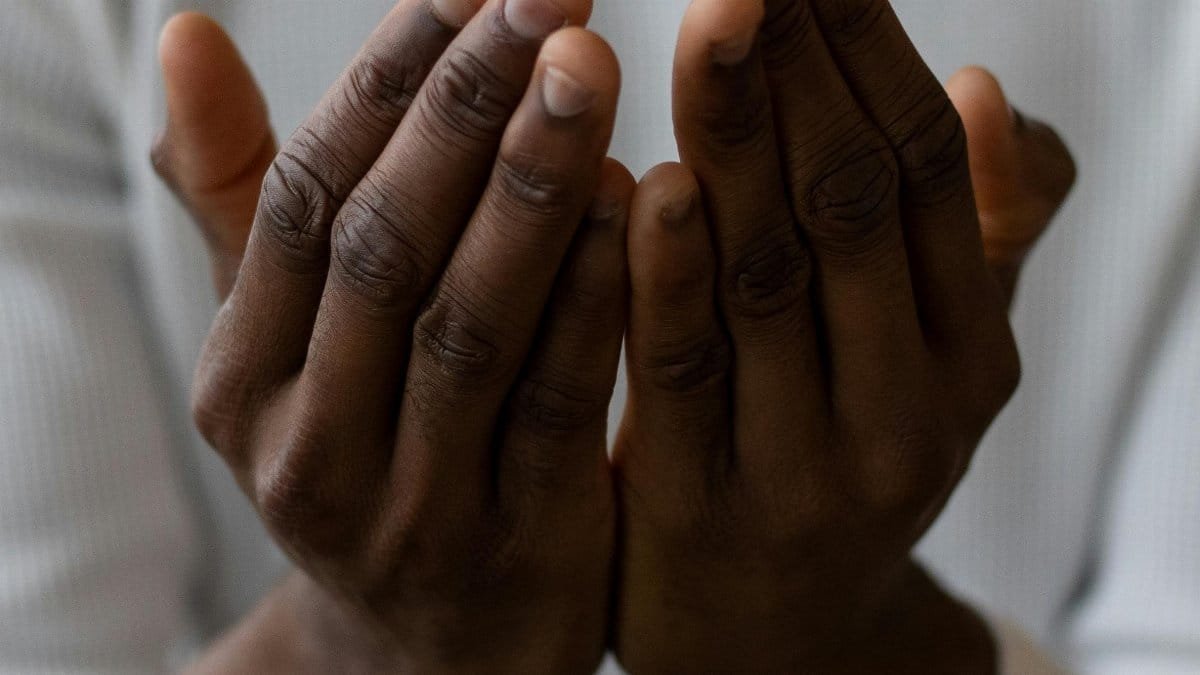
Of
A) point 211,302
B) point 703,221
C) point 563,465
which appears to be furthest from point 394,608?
point 211,302

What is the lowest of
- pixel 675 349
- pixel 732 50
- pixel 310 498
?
pixel 310 498

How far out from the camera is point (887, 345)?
40 cm

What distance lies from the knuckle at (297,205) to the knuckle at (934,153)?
0.64 ft

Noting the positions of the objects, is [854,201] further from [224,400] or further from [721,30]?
[224,400]

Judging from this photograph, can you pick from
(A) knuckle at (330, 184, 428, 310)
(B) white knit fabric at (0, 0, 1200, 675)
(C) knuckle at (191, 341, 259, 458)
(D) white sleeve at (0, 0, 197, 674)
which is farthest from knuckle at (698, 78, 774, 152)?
(D) white sleeve at (0, 0, 197, 674)

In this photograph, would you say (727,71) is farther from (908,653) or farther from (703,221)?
(908,653)

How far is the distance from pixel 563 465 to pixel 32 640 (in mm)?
378

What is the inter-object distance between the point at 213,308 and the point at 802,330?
0.46 m

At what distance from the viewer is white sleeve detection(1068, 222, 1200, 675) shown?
660 mm

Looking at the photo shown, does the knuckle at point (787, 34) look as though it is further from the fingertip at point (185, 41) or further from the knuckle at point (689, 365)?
the fingertip at point (185, 41)

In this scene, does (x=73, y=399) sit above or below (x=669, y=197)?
below

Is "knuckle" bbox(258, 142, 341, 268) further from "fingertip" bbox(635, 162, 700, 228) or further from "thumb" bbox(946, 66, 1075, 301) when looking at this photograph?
"thumb" bbox(946, 66, 1075, 301)

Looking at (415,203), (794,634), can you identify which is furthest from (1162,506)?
(415,203)

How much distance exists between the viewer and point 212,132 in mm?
444
